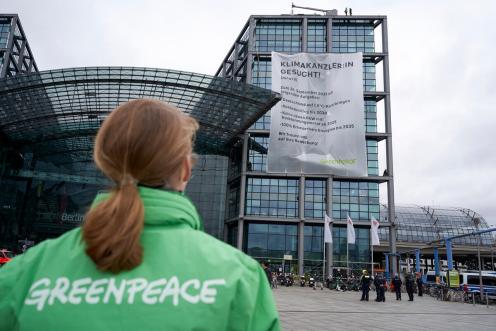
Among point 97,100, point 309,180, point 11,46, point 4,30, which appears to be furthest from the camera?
point 4,30

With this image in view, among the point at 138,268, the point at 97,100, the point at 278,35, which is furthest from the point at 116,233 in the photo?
the point at 278,35

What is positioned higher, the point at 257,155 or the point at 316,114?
the point at 257,155

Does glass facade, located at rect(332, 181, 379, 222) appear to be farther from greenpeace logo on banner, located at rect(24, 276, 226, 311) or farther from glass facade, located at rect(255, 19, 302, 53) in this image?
greenpeace logo on banner, located at rect(24, 276, 226, 311)

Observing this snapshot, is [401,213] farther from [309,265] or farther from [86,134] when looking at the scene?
[86,134]

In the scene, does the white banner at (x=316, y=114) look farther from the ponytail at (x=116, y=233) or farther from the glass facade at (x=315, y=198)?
the ponytail at (x=116, y=233)

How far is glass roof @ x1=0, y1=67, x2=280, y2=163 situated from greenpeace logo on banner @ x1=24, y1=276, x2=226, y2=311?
108ft

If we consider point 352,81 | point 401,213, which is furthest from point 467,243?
point 352,81

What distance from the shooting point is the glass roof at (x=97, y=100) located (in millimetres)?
33562

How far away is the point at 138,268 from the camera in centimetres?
125

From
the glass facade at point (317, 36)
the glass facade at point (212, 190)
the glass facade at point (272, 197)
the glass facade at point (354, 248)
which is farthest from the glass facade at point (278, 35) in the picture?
the glass facade at point (354, 248)

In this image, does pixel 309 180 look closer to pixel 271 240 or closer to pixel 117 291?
pixel 271 240

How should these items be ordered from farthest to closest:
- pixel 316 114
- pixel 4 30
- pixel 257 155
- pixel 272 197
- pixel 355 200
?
pixel 4 30, pixel 257 155, pixel 272 197, pixel 355 200, pixel 316 114

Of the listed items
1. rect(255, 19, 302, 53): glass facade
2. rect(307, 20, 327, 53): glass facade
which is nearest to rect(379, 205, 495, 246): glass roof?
rect(307, 20, 327, 53): glass facade

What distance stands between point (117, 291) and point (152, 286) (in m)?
0.10
